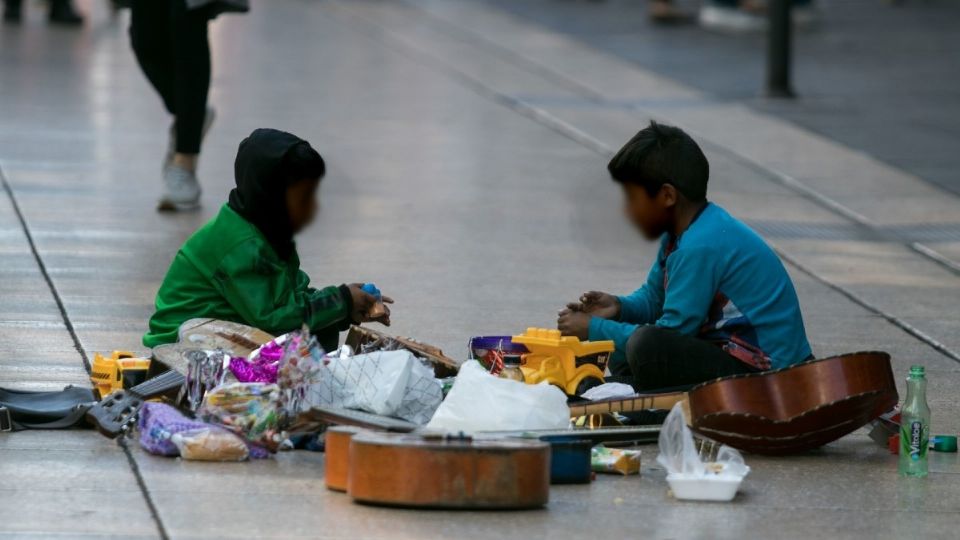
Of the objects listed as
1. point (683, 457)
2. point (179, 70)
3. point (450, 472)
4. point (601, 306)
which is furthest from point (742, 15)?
point (450, 472)

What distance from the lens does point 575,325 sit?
573cm

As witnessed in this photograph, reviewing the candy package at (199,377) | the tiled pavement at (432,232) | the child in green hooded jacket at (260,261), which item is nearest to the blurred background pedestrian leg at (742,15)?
the tiled pavement at (432,232)

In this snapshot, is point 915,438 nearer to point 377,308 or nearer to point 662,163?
point 662,163

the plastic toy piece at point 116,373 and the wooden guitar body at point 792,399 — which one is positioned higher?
the wooden guitar body at point 792,399

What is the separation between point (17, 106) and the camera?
1216 centimetres

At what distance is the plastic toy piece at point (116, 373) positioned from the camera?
555 cm

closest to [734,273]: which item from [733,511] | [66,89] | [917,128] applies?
[733,511]

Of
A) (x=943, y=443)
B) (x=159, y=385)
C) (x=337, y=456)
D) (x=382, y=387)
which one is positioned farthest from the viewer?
(x=943, y=443)

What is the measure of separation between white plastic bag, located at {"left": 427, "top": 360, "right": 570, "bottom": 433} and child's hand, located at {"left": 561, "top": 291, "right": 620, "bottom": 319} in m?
0.80

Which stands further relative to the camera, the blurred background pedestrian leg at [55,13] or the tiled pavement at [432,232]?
the blurred background pedestrian leg at [55,13]

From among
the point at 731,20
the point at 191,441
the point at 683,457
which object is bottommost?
the point at 191,441

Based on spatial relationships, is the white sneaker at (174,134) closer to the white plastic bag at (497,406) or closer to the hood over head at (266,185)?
the hood over head at (266,185)

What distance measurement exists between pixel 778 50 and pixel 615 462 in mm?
9359

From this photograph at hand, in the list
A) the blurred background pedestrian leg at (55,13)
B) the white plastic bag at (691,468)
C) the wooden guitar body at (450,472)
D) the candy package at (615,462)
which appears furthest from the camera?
the blurred background pedestrian leg at (55,13)
